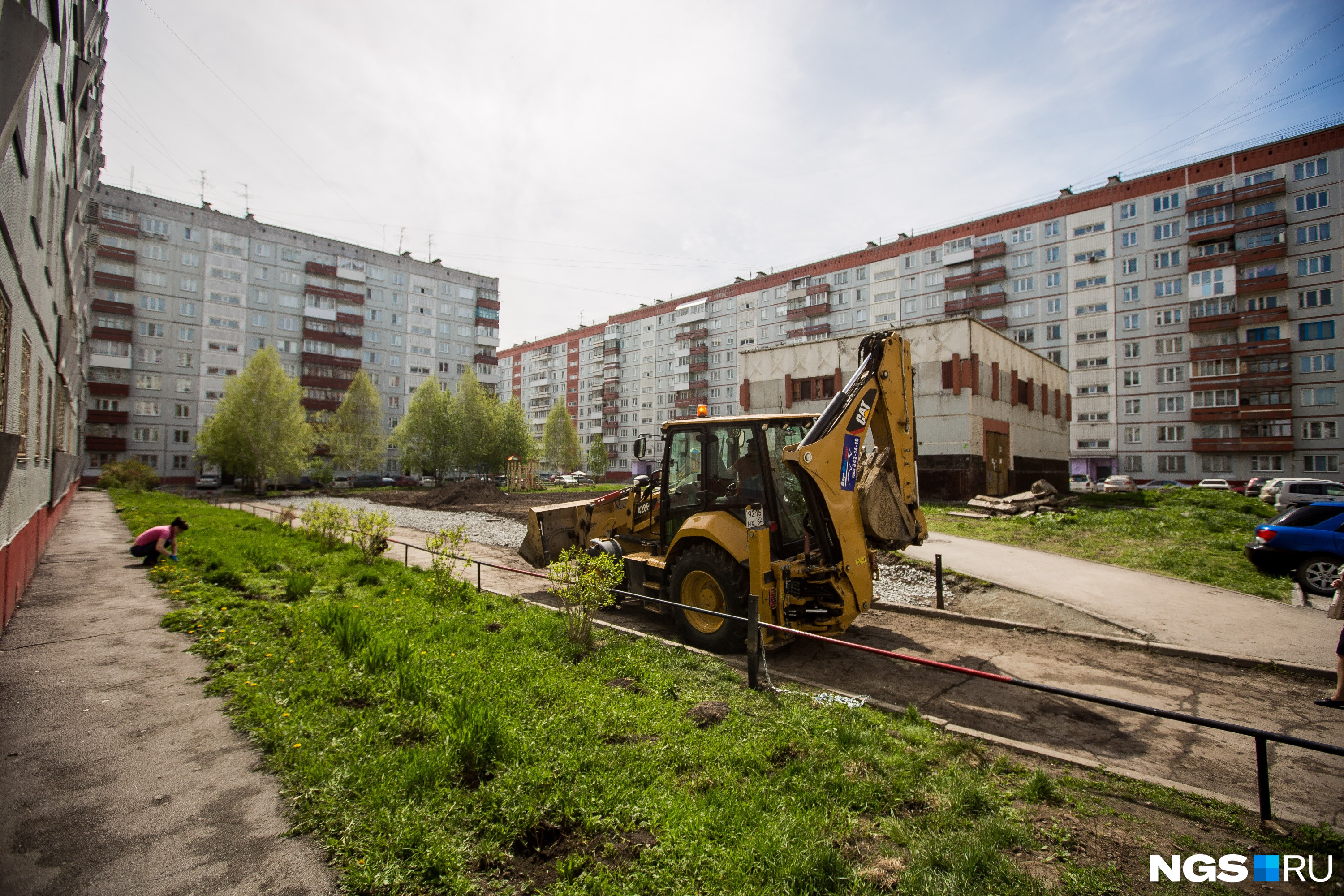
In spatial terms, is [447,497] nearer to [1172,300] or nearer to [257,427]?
[257,427]

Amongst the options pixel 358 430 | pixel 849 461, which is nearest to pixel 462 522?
pixel 849 461

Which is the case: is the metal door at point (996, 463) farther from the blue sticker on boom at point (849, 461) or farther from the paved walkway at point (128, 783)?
the paved walkway at point (128, 783)

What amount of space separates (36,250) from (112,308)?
58.3 metres

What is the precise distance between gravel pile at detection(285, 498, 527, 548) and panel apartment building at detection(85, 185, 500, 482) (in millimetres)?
29101

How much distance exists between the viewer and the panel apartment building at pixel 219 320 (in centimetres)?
5016

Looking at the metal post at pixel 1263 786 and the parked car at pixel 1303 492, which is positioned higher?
the parked car at pixel 1303 492

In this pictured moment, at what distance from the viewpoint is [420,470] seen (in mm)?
59969

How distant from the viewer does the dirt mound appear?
33000 mm

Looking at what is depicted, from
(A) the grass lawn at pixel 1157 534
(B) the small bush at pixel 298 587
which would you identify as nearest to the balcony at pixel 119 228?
(B) the small bush at pixel 298 587

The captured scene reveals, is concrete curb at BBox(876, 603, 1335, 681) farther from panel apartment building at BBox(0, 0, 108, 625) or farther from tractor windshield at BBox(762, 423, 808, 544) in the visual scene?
panel apartment building at BBox(0, 0, 108, 625)

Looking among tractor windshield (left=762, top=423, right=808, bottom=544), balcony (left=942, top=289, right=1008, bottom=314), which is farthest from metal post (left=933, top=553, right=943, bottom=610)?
balcony (left=942, top=289, right=1008, bottom=314)

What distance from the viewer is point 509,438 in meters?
59.4

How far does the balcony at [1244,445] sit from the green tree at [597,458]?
61.5 metres

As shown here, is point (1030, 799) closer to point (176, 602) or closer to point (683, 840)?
point (683, 840)
